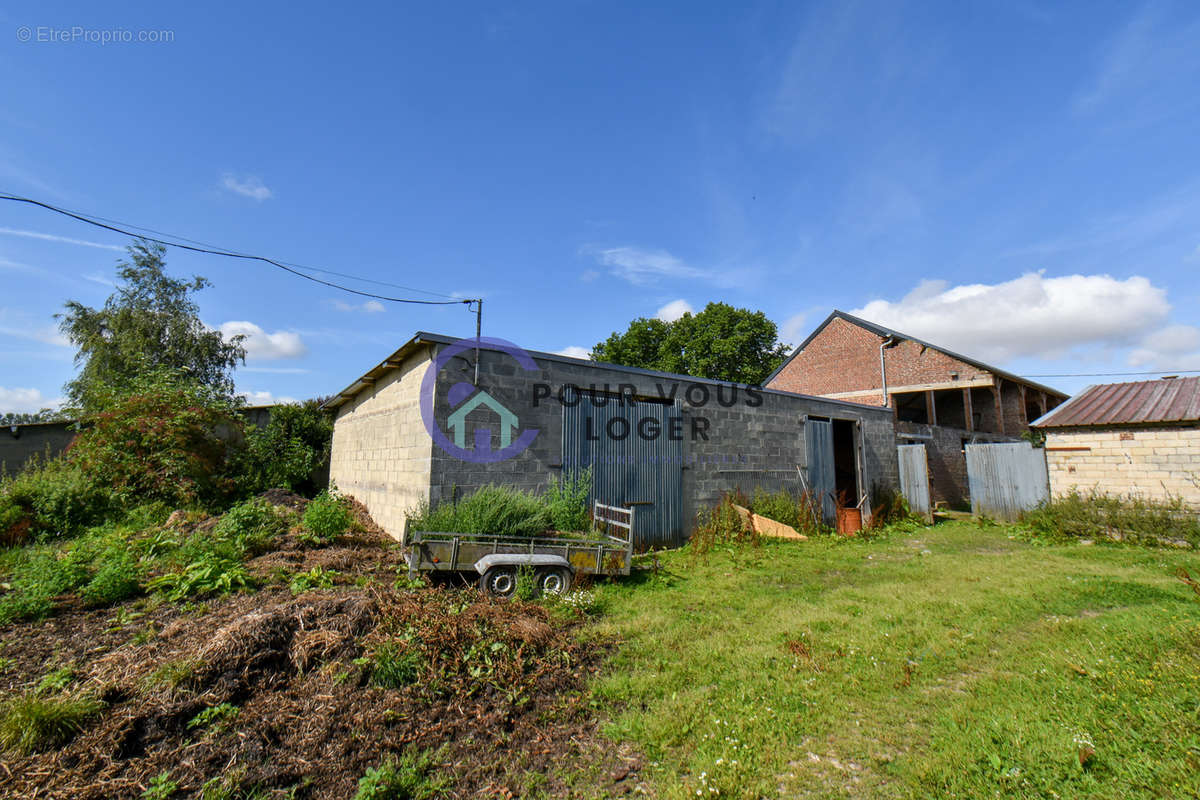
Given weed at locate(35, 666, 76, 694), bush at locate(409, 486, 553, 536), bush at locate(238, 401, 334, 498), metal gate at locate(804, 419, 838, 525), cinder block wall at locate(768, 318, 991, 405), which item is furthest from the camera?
cinder block wall at locate(768, 318, 991, 405)

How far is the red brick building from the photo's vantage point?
17.7 m

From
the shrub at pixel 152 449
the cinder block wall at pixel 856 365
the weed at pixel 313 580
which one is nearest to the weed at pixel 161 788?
the weed at pixel 313 580

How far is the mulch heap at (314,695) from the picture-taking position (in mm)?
2660

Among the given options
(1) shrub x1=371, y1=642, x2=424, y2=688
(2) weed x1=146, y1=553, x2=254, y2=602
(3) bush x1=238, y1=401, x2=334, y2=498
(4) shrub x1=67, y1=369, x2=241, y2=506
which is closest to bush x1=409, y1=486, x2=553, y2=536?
(2) weed x1=146, y1=553, x2=254, y2=602

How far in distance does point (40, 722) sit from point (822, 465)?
13.2m

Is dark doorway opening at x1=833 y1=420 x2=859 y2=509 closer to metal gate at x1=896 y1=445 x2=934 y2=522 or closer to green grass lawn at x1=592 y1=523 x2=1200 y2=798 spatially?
metal gate at x1=896 y1=445 x2=934 y2=522

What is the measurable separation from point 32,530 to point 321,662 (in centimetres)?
931

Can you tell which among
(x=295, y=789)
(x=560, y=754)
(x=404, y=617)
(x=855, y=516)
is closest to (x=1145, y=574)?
(x=855, y=516)

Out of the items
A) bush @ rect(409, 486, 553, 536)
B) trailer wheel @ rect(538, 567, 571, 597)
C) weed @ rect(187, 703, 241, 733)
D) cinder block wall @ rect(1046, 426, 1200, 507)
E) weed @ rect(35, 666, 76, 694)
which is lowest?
weed @ rect(187, 703, 241, 733)

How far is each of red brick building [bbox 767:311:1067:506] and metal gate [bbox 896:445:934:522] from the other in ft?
4.68

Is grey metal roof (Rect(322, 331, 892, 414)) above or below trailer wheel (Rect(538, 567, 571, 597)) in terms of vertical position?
above

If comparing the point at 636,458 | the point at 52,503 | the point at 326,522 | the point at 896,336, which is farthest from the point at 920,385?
the point at 52,503

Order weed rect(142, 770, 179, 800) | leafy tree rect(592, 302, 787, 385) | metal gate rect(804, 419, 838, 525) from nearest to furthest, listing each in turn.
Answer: weed rect(142, 770, 179, 800) → metal gate rect(804, 419, 838, 525) → leafy tree rect(592, 302, 787, 385)

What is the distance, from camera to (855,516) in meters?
11.9
